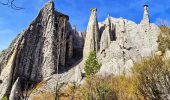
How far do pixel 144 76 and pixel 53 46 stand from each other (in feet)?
116

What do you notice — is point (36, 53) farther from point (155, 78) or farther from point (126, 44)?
point (155, 78)

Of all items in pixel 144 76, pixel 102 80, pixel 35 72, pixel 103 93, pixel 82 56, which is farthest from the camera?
pixel 82 56

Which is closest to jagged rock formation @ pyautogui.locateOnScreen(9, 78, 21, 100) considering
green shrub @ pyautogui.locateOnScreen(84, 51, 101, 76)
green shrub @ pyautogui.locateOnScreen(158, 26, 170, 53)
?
green shrub @ pyautogui.locateOnScreen(84, 51, 101, 76)

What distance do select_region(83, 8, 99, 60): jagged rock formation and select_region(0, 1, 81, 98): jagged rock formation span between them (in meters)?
3.69

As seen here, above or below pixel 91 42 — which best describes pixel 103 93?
below

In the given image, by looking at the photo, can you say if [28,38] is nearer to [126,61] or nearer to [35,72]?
[35,72]

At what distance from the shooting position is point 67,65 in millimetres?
80188

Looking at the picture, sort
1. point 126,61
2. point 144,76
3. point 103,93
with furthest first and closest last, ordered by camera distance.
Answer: point 126,61
point 103,93
point 144,76

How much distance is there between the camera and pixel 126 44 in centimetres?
7600

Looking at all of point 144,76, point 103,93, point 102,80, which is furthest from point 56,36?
point 144,76

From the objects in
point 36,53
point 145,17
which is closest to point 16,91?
point 36,53

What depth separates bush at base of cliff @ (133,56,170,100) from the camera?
150ft

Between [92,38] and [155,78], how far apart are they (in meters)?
35.9

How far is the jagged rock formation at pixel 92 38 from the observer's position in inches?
3137
